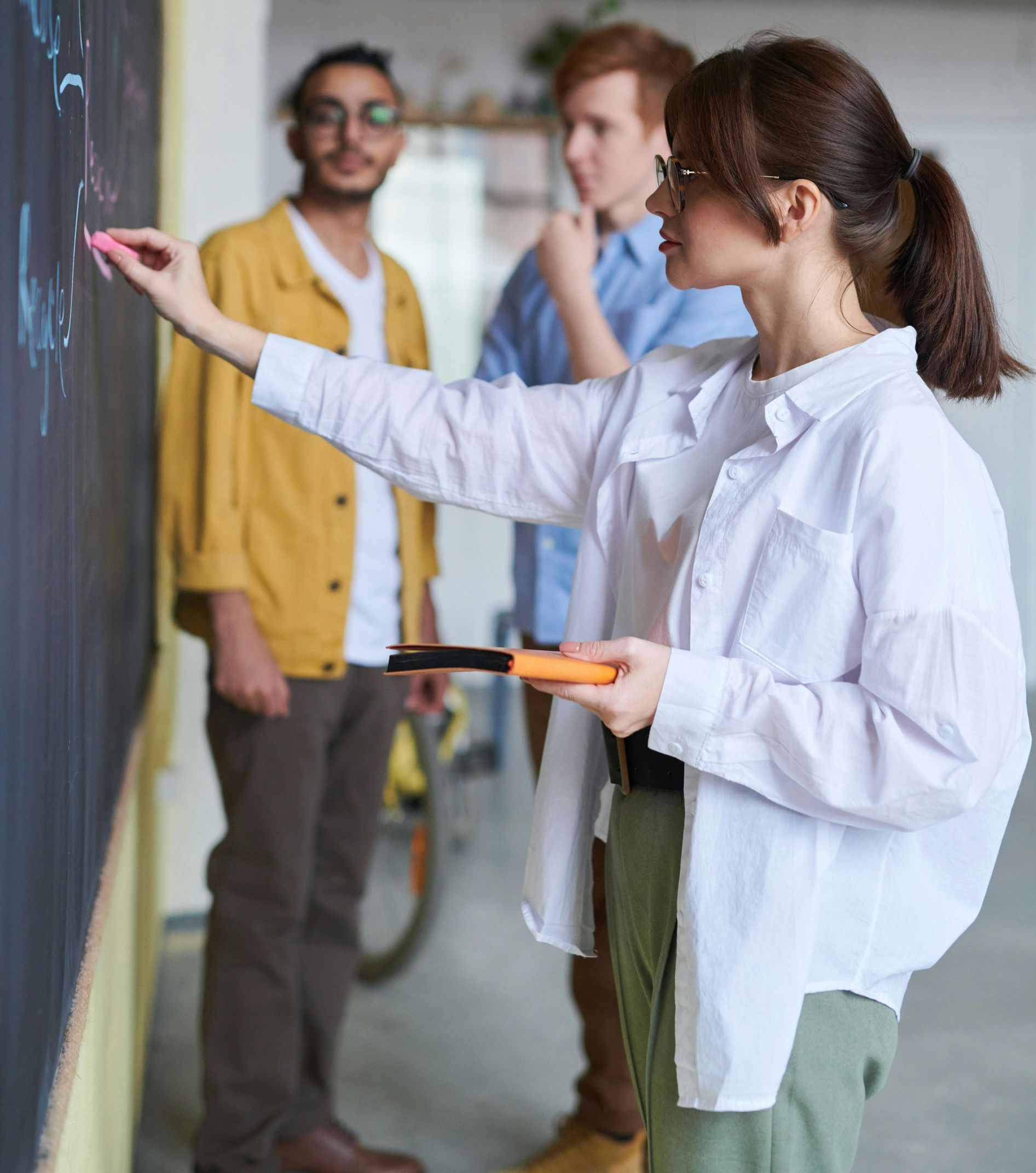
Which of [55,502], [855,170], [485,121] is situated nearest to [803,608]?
[855,170]

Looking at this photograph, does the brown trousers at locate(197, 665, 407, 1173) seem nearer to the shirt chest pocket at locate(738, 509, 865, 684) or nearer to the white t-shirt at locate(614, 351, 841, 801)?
the white t-shirt at locate(614, 351, 841, 801)

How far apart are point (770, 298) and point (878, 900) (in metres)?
0.54

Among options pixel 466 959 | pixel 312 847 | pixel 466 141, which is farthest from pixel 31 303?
pixel 466 141

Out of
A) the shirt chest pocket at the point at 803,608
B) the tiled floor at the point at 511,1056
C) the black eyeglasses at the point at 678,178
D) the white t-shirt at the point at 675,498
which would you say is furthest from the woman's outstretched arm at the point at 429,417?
the tiled floor at the point at 511,1056

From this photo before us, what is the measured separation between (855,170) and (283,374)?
584 mm

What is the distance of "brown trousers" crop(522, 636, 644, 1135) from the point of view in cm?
199

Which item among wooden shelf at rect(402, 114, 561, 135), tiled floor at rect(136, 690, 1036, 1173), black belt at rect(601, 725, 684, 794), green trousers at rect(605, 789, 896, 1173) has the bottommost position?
tiled floor at rect(136, 690, 1036, 1173)

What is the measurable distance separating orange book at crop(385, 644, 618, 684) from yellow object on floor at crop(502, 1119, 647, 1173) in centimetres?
130

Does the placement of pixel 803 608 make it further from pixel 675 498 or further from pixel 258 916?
pixel 258 916

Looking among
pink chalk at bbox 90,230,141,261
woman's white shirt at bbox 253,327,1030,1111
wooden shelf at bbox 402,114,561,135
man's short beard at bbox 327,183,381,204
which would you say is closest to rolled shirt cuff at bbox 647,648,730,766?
woman's white shirt at bbox 253,327,1030,1111

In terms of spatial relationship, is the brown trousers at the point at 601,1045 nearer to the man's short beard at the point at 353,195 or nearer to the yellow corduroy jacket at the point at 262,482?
the yellow corduroy jacket at the point at 262,482

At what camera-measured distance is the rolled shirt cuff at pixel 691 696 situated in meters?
1.01

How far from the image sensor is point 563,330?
194 cm

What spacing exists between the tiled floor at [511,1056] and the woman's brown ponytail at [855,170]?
1559 mm
